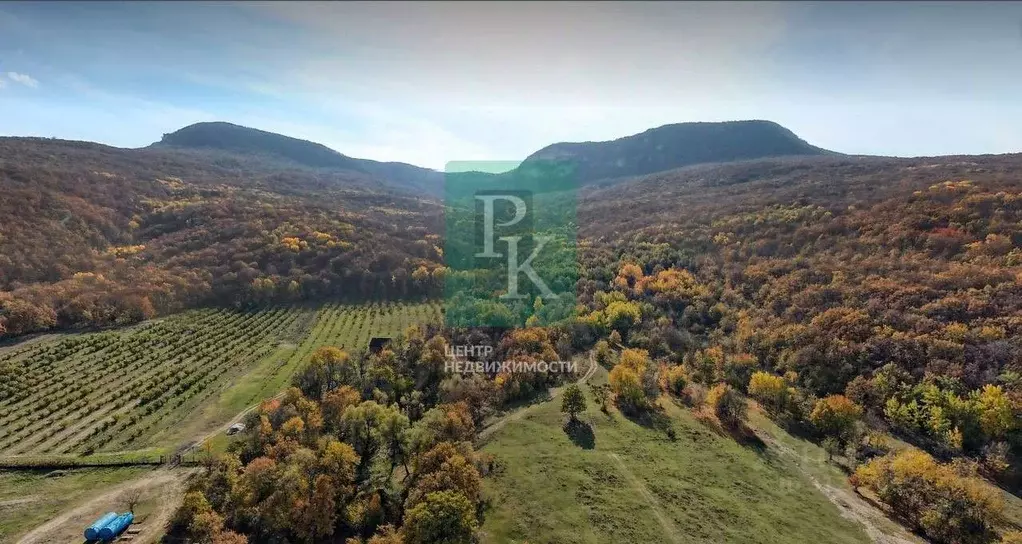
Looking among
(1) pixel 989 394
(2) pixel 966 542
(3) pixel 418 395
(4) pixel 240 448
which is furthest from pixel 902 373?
(4) pixel 240 448

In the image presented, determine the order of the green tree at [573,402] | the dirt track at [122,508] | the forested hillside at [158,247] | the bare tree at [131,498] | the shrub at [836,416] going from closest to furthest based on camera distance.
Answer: the dirt track at [122,508] → the bare tree at [131,498] → the shrub at [836,416] → the green tree at [573,402] → the forested hillside at [158,247]

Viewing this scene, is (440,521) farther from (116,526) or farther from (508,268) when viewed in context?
(508,268)

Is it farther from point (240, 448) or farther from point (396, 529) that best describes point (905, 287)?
point (240, 448)

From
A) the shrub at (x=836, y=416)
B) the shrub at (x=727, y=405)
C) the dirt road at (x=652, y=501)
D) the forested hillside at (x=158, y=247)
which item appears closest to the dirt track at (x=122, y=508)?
the dirt road at (x=652, y=501)

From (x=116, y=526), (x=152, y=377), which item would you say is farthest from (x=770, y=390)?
(x=152, y=377)

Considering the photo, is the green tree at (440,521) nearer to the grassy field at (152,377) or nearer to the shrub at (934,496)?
the grassy field at (152,377)

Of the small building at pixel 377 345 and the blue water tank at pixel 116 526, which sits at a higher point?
the small building at pixel 377 345
